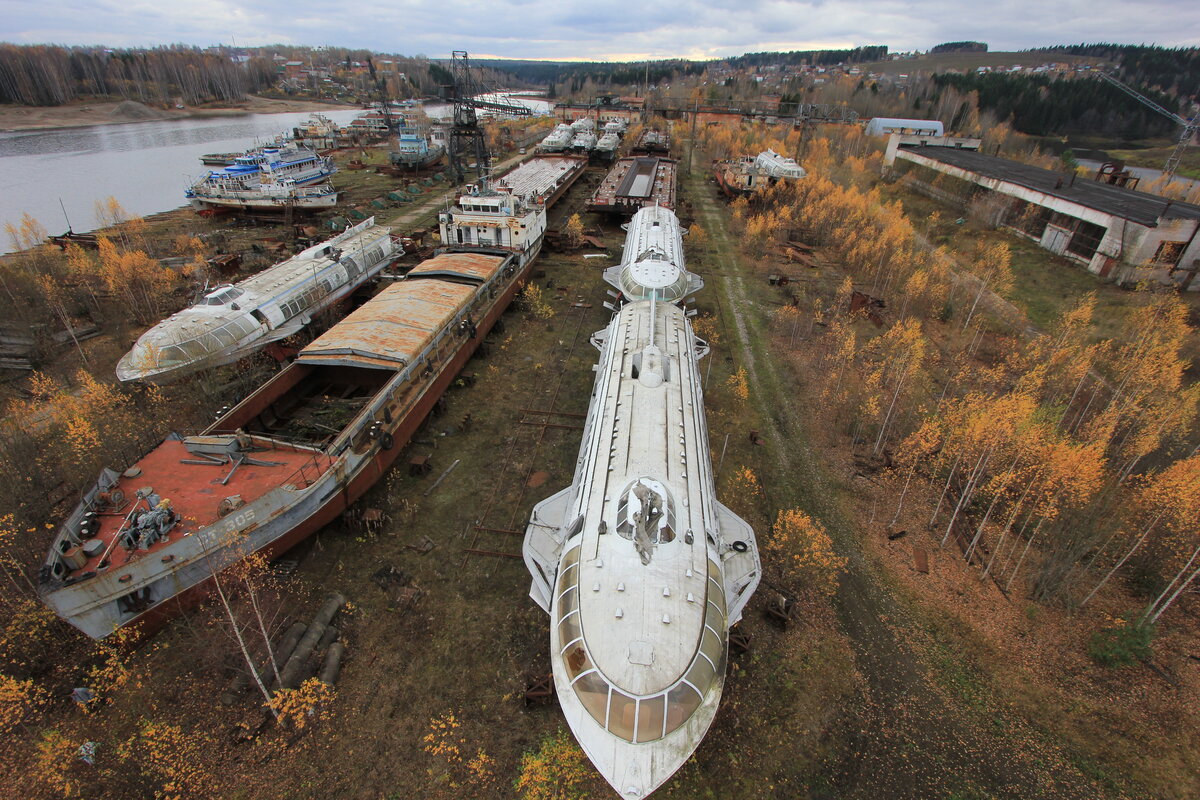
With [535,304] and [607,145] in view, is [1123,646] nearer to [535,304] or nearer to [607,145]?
[535,304]

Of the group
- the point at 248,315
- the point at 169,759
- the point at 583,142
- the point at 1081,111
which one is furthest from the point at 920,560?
the point at 1081,111

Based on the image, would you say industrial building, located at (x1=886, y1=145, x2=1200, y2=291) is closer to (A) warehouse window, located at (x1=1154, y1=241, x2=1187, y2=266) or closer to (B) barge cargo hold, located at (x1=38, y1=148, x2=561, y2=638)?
(A) warehouse window, located at (x1=1154, y1=241, x2=1187, y2=266)

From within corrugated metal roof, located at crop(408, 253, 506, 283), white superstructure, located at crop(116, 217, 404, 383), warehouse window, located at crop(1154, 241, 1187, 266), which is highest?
warehouse window, located at crop(1154, 241, 1187, 266)

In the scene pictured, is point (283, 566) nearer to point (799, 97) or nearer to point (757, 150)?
point (757, 150)

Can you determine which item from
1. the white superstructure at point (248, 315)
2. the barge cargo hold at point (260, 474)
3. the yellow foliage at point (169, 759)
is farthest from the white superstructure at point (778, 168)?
the yellow foliage at point (169, 759)

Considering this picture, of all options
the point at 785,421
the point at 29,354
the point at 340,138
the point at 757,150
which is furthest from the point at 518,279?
the point at 340,138

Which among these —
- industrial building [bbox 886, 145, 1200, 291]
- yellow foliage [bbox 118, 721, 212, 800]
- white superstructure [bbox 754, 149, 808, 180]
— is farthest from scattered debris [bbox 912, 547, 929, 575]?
white superstructure [bbox 754, 149, 808, 180]
